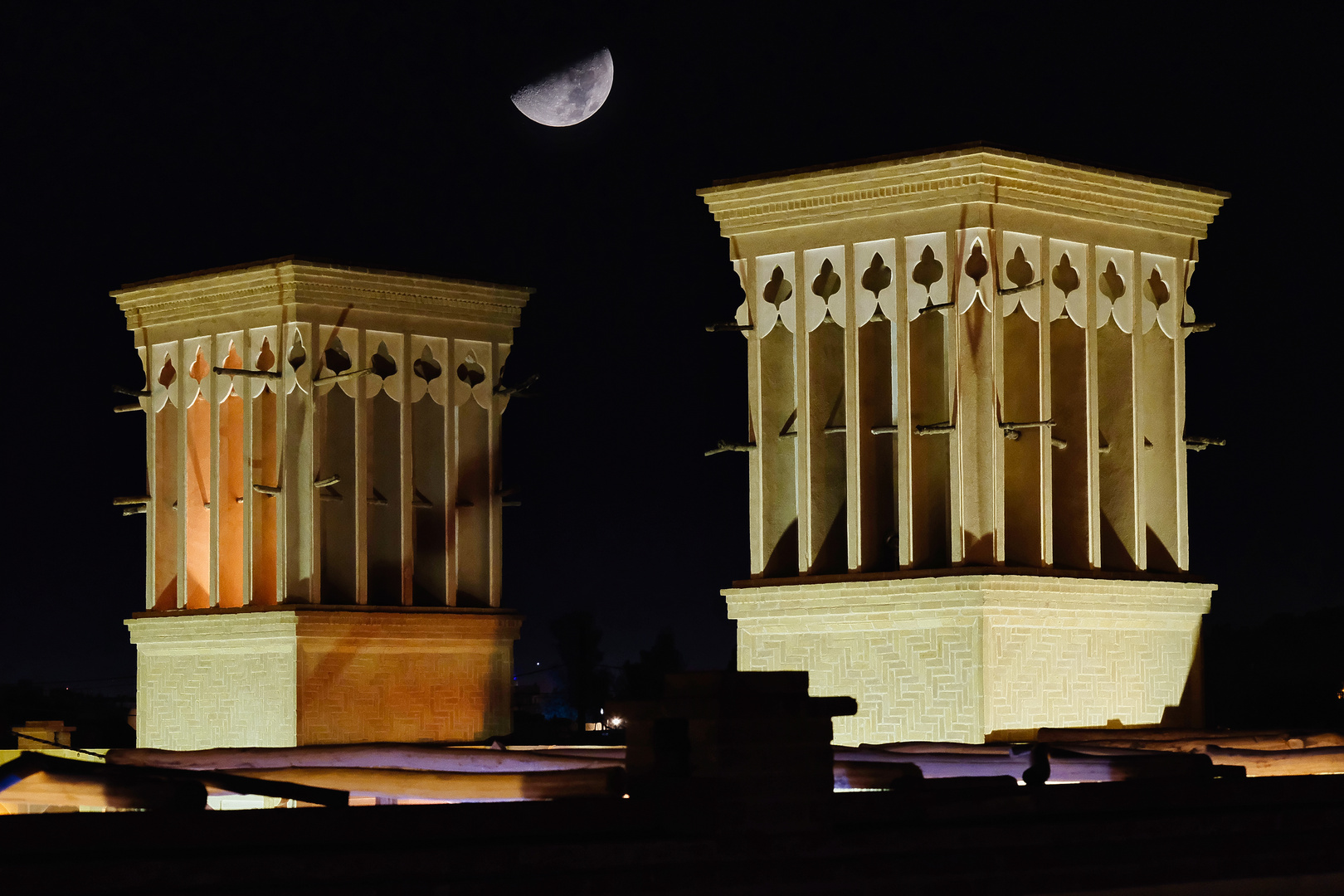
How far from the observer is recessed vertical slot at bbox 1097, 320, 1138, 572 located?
15656 mm

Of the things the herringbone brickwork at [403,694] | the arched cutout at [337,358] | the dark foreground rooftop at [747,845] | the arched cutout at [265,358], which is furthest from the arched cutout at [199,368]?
the dark foreground rooftop at [747,845]

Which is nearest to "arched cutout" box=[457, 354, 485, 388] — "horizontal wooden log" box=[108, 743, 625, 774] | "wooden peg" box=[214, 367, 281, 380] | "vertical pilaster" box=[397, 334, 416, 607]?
"vertical pilaster" box=[397, 334, 416, 607]

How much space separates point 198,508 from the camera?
19281mm

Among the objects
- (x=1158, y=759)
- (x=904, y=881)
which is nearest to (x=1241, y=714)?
(x=1158, y=759)

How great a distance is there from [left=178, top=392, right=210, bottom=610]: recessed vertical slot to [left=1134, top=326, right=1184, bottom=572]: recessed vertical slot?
8152 millimetres

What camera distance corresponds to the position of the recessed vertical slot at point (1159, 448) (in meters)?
15.8

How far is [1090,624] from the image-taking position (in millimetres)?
15016

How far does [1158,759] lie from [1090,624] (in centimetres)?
327

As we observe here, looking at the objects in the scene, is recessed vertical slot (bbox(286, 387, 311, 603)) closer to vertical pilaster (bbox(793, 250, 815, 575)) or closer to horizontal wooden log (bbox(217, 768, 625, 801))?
vertical pilaster (bbox(793, 250, 815, 575))

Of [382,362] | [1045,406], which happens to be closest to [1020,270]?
[1045,406]

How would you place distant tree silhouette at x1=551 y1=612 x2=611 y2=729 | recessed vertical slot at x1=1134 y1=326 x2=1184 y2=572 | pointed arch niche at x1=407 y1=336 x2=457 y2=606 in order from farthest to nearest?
1. distant tree silhouette at x1=551 y1=612 x2=611 y2=729
2. pointed arch niche at x1=407 y1=336 x2=457 y2=606
3. recessed vertical slot at x1=1134 y1=326 x2=1184 y2=572

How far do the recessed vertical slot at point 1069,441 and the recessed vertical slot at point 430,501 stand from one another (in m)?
6.30

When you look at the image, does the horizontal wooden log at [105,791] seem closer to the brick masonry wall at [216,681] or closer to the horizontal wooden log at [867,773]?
the horizontal wooden log at [867,773]

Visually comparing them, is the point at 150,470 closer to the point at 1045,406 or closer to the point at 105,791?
the point at 1045,406
